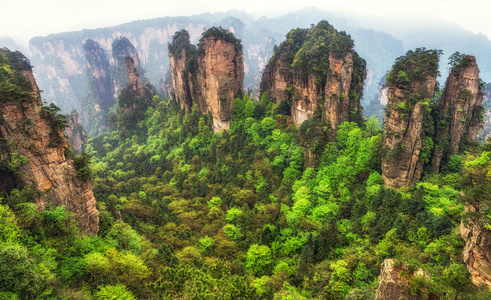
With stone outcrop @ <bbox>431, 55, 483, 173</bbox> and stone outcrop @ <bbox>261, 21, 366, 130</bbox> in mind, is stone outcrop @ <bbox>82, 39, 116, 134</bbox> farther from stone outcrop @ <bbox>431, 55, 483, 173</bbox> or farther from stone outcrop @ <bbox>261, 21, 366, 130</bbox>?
stone outcrop @ <bbox>431, 55, 483, 173</bbox>

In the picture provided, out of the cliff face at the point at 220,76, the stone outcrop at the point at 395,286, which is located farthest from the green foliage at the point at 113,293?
the cliff face at the point at 220,76

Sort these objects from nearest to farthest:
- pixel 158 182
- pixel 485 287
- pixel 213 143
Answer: pixel 485 287 → pixel 158 182 → pixel 213 143

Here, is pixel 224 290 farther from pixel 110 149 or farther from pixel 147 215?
pixel 110 149

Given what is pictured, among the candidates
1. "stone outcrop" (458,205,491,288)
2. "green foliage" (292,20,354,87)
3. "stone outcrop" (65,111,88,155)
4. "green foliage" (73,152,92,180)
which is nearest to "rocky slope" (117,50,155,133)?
"stone outcrop" (65,111,88,155)

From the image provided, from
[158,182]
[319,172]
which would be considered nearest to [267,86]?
[319,172]

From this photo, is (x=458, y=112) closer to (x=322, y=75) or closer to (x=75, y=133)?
(x=322, y=75)

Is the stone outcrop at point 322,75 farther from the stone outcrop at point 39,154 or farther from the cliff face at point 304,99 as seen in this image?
the stone outcrop at point 39,154
